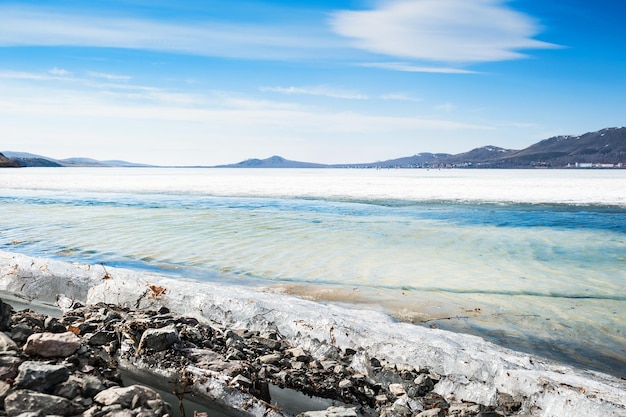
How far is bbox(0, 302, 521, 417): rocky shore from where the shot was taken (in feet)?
9.55

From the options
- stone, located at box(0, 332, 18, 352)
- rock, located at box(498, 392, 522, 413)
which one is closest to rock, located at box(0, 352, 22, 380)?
stone, located at box(0, 332, 18, 352)

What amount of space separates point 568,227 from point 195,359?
13.9 metres

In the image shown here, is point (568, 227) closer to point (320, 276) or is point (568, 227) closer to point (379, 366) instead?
point (320, 276)

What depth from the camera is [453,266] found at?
9.02 metres

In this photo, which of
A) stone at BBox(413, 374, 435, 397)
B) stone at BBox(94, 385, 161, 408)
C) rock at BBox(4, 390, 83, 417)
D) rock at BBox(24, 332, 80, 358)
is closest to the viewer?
rock at BBox(4, 390, 83, 417)

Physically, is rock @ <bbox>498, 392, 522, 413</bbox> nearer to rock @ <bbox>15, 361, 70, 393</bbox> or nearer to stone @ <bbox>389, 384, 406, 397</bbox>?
stone @ <bbox>389, 384, 406, 397</bbox>

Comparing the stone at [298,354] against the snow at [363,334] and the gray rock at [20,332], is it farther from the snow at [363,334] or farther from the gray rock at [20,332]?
the gray rock at [20,332]

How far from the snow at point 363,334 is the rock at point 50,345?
156cm

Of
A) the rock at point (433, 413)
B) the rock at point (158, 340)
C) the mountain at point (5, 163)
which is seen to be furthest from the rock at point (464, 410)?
the mountain at point (5, 163)

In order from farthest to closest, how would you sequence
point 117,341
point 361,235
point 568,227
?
point 568,227
point 361,235
point 117,341

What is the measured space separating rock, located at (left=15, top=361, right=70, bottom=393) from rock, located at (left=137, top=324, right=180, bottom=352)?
0.77 meters

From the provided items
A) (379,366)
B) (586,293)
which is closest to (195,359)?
(379,366)

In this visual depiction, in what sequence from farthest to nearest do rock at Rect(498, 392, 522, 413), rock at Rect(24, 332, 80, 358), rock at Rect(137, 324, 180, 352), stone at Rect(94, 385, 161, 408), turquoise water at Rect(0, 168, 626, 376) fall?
turquoise water at Rect(0, 168, 626, 376) < rock at Rect(137, 324, 180, 352) < rock at Rect(498, 392, 522, 413) < rock at Rect(24, 332, 80, 358) < stone at Rect(94, 385, 161, 408)

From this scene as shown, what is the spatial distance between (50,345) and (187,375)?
95 cm
